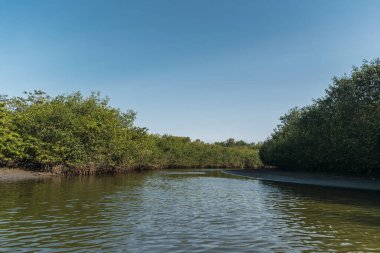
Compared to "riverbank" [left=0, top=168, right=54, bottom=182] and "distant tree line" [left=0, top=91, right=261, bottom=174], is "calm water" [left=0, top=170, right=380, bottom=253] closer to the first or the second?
"riverbank" [left=0, top=168, right=54, bottom=182]

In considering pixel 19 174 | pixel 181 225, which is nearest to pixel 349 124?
pixel 181 225

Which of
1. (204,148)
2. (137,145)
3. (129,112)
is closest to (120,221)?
(137,145)

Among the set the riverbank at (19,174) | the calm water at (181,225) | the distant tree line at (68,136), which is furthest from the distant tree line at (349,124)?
the riverbank at (19,174)

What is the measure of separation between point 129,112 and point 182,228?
70.8 m

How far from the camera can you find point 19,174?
2056 inches

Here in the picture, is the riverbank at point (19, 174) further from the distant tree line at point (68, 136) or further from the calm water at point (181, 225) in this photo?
the calm water at point (181, 225)

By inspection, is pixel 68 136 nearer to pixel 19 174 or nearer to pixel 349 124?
pixel 19 174

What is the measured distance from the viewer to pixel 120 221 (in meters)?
19.0

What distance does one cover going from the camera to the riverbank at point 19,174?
160 feet

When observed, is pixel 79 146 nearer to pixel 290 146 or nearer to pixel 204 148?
pixel 290 146

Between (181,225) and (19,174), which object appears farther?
(19,174)

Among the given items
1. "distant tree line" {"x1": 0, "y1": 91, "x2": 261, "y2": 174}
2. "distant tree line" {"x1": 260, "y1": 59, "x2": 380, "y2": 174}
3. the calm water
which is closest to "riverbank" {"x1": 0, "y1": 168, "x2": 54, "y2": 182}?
"distant tree line" {"x1": 0, "y1": 91, "x2": 261, "y2": 174}

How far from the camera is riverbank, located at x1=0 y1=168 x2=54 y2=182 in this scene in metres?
48.7

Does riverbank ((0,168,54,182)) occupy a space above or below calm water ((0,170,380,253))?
above
